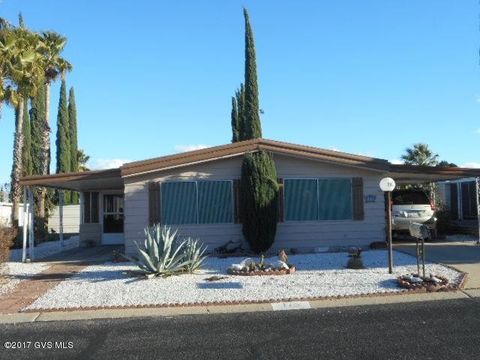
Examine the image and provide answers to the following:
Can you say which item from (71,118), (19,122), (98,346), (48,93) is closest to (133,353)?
(98,346)

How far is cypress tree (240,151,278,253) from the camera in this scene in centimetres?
1405

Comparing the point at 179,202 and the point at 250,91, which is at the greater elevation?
the point at 250,91

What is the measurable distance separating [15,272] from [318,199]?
310 inches

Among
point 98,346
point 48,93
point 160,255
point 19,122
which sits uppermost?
point 48,93

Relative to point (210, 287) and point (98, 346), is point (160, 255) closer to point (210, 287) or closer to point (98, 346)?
point (210, 287)

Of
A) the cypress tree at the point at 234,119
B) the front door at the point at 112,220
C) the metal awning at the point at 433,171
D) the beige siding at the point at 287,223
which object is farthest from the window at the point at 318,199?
the cypress tree at the point at 234,119

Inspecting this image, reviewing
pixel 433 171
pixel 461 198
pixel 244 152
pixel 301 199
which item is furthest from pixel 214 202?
pixel 461 198

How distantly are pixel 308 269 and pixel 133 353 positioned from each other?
20.1ft

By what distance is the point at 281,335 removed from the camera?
6.81 meters

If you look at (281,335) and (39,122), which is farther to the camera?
(39,122)

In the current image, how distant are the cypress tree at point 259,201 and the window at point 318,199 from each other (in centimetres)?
89

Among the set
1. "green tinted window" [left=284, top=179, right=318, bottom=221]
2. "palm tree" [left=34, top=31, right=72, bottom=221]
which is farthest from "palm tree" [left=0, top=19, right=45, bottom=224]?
"green tinted window" [left=284, top=179, right=318, bottom=221]

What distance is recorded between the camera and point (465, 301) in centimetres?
846

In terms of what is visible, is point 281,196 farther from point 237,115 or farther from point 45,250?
point 237,115
